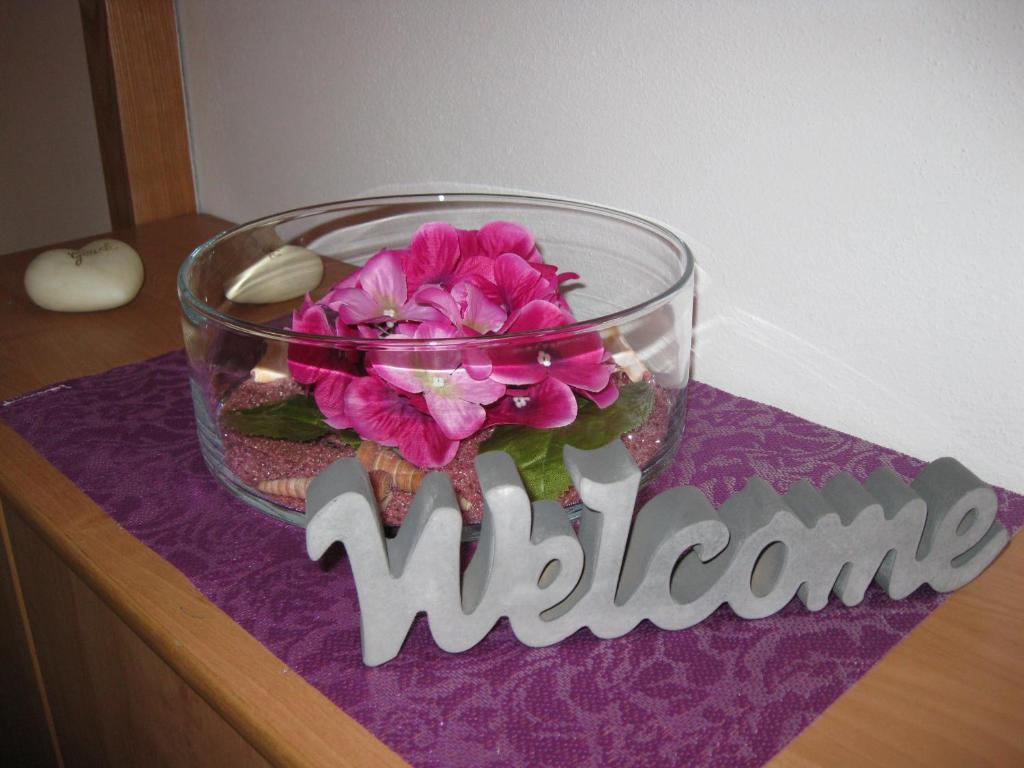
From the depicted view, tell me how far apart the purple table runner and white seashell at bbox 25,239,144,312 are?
26 cm

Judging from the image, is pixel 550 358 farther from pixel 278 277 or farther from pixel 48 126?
pixel 48 126

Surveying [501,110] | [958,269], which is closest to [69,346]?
[501,110]

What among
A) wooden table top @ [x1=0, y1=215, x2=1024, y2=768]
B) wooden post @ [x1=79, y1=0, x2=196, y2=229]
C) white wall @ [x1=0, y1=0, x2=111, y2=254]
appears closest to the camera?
wooden table top @ [x1=0, y1=215, x2=1024, y2=768]

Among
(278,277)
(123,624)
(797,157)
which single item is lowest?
(123,624)

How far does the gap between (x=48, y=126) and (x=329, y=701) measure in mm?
1330

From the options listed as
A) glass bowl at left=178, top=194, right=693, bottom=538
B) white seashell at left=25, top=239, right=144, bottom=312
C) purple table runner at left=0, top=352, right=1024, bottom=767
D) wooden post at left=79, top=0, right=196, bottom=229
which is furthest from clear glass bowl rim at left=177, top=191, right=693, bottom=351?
wooden post at left=79, top=0, right=196, bottom=229

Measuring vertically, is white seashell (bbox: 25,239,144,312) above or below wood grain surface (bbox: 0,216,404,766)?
above

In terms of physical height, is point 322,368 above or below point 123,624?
above

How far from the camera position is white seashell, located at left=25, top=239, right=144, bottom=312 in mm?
774

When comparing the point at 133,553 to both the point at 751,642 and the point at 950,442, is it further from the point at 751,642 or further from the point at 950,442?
the point at 950,442

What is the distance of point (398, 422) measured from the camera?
17.6 inches

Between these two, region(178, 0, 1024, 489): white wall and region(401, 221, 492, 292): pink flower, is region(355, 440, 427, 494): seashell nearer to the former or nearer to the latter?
region(401, 221, 492, 292): pink flower

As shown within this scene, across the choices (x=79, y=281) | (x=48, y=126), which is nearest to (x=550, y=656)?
(x=79, y=281)

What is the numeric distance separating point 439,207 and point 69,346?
1.02 feet
